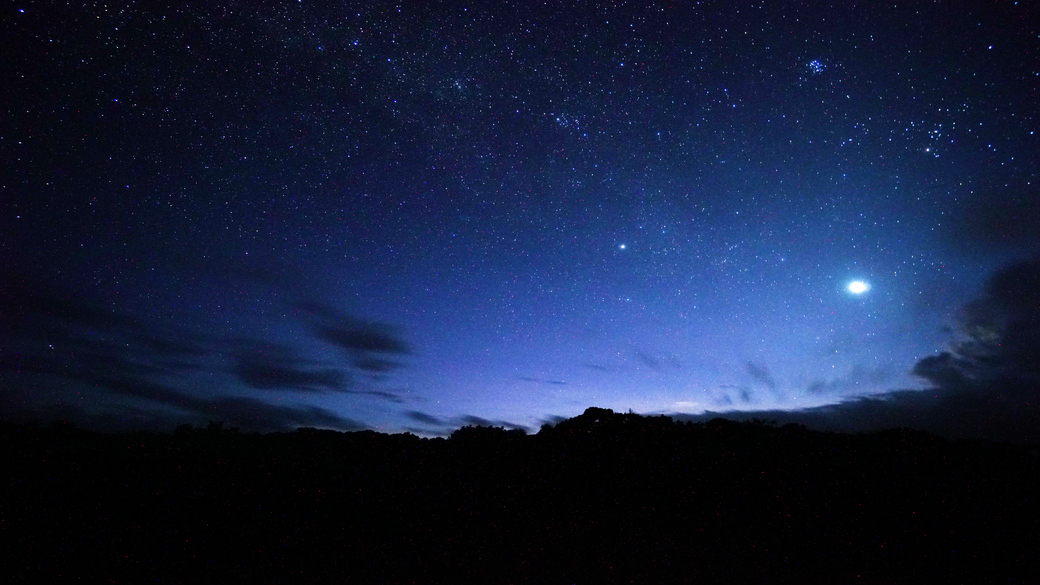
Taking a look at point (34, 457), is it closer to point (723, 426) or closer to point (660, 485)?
point (660, 485)

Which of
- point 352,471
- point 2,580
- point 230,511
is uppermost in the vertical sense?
point 352,471

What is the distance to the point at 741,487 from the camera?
10922mm

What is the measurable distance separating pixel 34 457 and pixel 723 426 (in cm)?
1776

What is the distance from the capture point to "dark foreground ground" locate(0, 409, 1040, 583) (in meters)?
7.82

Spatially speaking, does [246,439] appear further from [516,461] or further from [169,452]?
[516,461]

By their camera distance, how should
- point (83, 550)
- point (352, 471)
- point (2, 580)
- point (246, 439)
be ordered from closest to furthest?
1. point (2, 580)
2. point (83, 550)
3. point (352, 471)
4. point (246, 439)

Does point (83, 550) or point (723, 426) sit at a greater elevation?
point (723, 426)

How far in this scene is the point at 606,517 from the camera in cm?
977

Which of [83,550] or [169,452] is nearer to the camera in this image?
[83,550]

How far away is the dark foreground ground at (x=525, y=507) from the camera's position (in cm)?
782

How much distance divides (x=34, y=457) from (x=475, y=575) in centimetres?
1148

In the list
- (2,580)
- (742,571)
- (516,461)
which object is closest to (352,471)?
(516,461)

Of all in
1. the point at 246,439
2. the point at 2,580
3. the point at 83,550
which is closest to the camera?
the point at 2,580

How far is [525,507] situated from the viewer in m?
10.4
